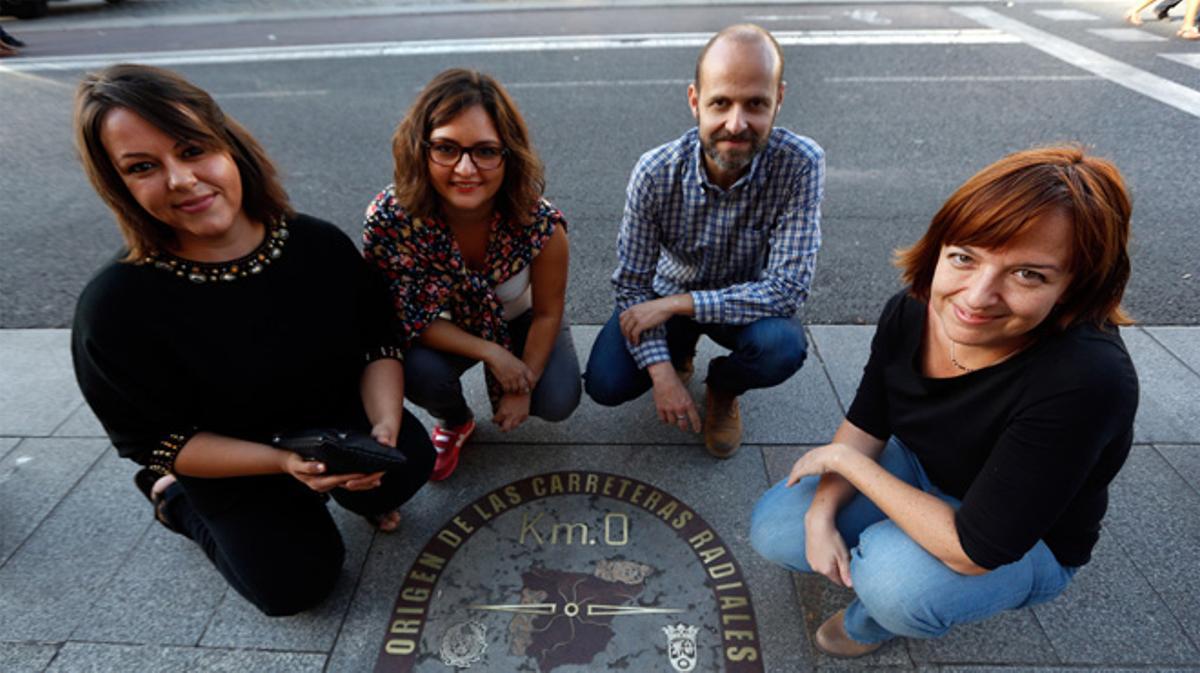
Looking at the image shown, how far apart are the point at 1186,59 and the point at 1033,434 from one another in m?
8.64

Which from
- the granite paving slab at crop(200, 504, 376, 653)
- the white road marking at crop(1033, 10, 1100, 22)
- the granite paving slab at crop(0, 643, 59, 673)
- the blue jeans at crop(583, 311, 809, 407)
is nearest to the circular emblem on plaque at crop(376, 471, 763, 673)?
the granite paving slab at crop(200, 504, 376, 653)

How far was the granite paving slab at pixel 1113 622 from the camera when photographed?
5.82ft

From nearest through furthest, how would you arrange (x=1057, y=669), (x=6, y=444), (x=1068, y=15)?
1. (x=1057, y=669)
2. (x=6, y=444)
3. (x=1068, y=15)

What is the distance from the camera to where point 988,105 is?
20.1ft

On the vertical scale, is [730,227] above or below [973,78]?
above

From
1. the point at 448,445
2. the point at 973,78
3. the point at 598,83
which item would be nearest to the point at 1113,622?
the point at 448,445

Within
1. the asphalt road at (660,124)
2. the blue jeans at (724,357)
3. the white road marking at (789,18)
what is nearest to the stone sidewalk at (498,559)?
the blue jeans at (724,357)

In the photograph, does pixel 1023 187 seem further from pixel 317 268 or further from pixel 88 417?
pixel 88 417

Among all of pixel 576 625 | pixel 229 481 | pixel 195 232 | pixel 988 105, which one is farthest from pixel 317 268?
pixel 988 105

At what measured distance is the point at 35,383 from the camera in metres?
2.95

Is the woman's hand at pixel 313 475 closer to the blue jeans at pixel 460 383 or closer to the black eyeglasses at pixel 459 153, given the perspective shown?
the blue jeans at pixel 460 383

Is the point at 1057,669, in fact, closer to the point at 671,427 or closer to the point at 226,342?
the point at 671,427

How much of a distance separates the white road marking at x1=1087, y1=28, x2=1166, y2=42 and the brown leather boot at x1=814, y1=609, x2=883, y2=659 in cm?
934

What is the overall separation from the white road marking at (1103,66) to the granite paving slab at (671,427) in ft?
18.3
